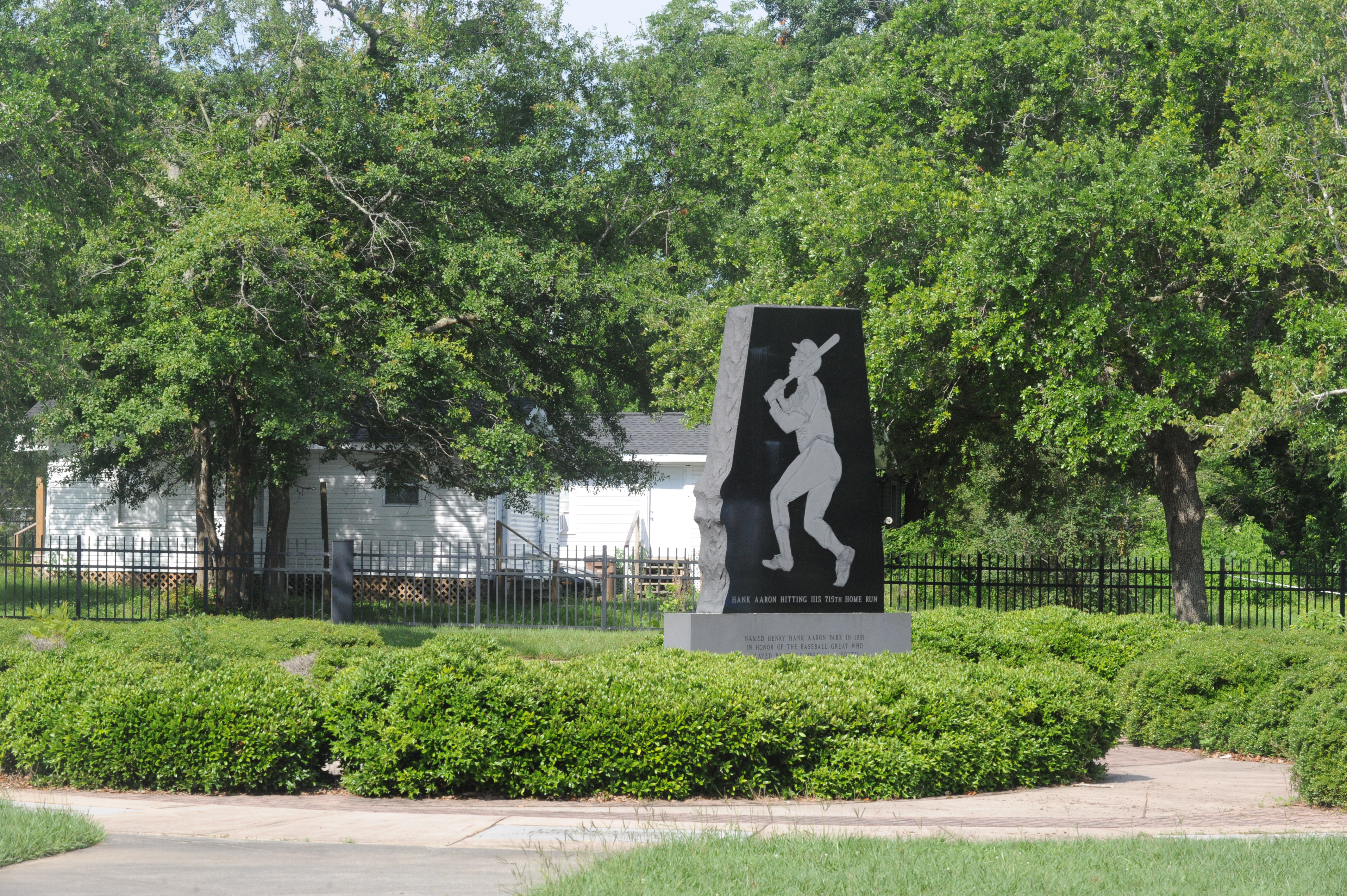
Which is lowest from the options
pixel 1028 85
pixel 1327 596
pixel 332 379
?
pixel 1327 596

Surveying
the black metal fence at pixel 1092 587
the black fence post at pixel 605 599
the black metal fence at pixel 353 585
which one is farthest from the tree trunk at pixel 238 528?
the black metal fence at pixel 1092 587

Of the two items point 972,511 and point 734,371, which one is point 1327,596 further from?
point 734,371

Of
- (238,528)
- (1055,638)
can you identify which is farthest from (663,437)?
(1055,638)

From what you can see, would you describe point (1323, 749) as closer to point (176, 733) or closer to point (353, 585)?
point (176, 733)

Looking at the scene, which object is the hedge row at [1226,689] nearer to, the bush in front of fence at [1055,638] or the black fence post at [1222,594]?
the bush in front of fence at [1055,638]

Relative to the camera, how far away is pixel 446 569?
25375mm

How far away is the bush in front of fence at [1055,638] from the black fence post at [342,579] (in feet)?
39.0

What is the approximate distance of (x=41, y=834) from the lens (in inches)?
264

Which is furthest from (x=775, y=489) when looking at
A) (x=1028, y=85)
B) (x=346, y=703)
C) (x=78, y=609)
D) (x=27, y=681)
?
(x=78, y=609)

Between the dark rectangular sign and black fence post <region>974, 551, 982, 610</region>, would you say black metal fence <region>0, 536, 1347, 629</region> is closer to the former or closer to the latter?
black fence post <region>974, 551, 982, 610</region>

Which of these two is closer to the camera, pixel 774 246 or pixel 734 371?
pixel 734 371

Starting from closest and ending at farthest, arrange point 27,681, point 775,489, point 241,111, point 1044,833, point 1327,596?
point 1044,833
point 27,681
point 775,489
point 241,111
point 1327,596

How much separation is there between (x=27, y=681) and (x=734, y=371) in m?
6.76

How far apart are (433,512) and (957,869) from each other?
25688 millimetres
